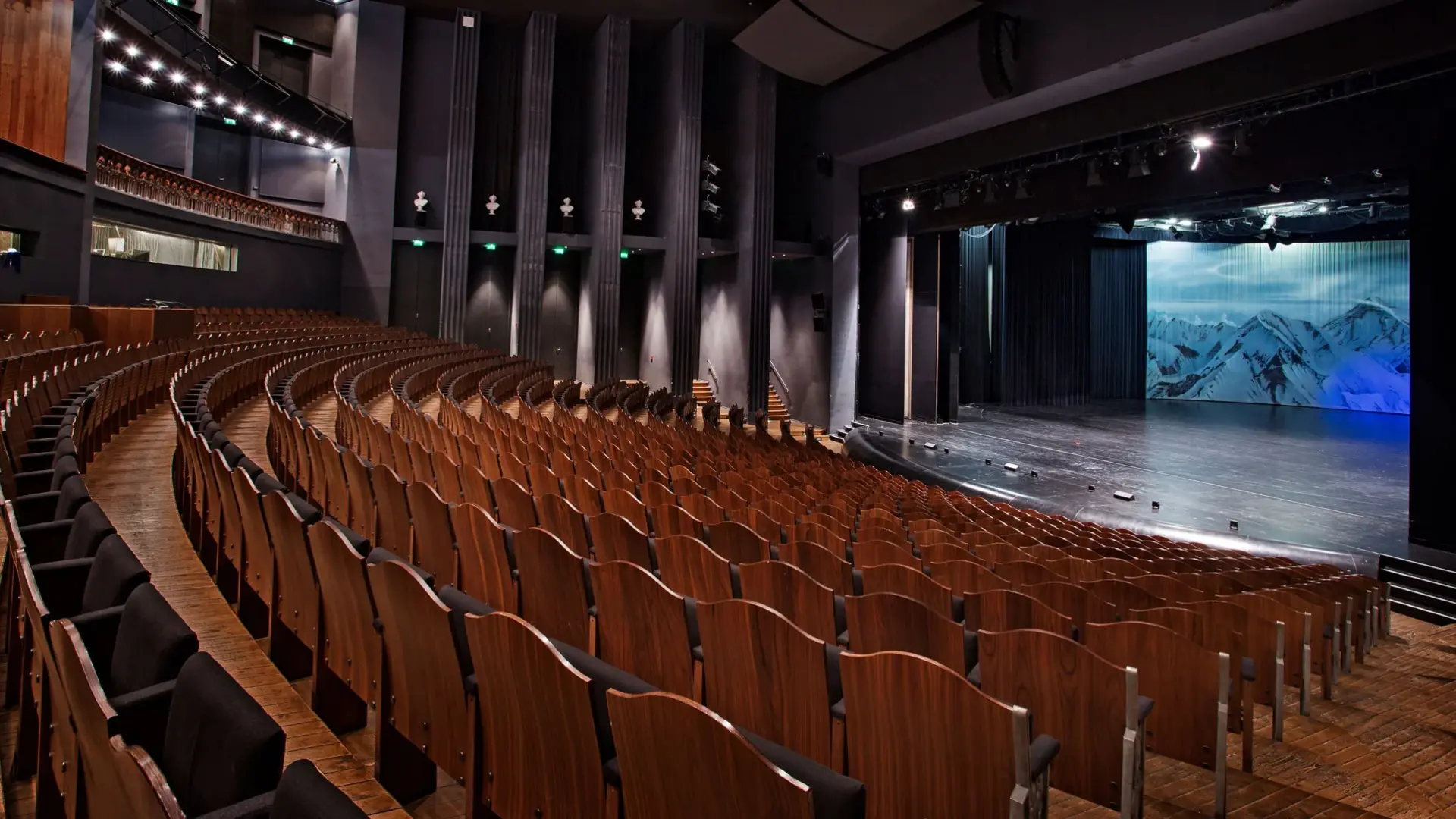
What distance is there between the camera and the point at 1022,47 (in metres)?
7.33

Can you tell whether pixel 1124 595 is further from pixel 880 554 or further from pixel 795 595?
pixel 795 595

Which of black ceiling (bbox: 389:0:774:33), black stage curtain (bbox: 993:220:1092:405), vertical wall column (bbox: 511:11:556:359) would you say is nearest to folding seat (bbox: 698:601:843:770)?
black ceiling (bbox: 389:0:774:33)

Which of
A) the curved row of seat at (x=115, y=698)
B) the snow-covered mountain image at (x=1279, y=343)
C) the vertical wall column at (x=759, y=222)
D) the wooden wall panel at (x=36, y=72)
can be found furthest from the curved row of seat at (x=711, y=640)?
the snow-covered mountain image at (x=1279, y=343)

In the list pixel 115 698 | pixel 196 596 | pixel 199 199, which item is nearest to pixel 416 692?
pixel 115 698

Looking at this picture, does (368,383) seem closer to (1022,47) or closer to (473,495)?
(473,495)

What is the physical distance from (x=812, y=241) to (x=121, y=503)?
964cm

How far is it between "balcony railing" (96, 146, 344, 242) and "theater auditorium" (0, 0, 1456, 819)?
0.05 m

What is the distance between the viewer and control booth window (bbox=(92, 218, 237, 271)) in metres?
9.12

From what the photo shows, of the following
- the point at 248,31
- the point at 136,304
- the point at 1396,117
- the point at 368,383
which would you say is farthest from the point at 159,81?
the point at 1396,117

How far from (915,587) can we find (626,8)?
421 inches

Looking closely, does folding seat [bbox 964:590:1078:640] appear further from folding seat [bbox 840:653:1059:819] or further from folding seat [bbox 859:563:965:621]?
folding seat [bbox 840:653:1059:819]

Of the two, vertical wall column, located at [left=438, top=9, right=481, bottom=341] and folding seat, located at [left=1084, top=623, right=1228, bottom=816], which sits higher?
vertical wall column, located at [left=438, top=9, right=481, bottom=341]

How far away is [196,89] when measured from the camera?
10.5 metres

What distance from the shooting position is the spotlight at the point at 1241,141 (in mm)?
6504
